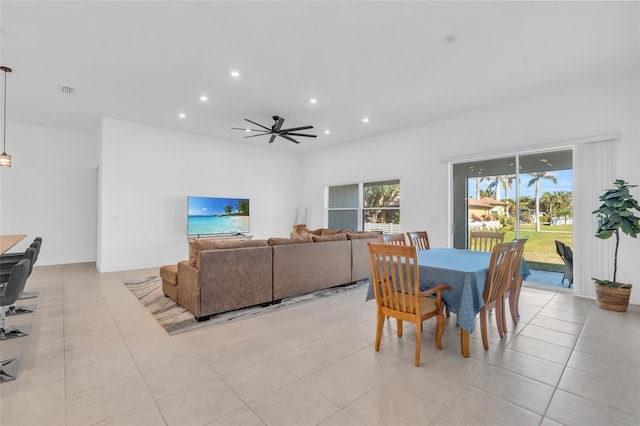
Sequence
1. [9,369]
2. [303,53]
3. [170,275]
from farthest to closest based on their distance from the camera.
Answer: [170,275], [303,53], [9,369]

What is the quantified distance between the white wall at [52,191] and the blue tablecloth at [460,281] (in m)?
7.94

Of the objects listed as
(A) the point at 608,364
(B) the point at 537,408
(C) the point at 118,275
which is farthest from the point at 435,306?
(C) the point at 118,275

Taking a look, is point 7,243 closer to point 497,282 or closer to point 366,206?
point 497,282

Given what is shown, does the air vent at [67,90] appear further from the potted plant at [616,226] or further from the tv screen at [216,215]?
the potted plant at [616,226]

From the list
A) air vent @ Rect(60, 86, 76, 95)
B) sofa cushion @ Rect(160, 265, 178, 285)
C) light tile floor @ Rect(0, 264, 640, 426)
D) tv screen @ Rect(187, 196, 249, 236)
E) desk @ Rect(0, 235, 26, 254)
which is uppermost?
air vent @ Rect(60, 86, 76, 95)

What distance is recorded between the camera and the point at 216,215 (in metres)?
7.31

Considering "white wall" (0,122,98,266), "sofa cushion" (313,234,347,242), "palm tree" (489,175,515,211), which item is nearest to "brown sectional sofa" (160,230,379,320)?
"sofa cushion" (313,234,347,242)

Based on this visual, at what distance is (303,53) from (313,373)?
3.49 m

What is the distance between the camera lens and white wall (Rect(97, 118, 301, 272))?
5980 mm

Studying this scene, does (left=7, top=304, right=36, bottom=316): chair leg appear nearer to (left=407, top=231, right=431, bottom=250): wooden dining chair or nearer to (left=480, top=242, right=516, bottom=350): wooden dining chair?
(left=407, top=231, right=431, bottom=250): wooden dining chair

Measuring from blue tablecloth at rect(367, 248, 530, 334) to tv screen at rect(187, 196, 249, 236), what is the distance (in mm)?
5688

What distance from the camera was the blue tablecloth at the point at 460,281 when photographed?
2.39 m

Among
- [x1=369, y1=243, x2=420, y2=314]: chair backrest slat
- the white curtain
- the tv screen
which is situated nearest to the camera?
[x1=369, y1=243, x2=420, y2=314]: chair backrest slat

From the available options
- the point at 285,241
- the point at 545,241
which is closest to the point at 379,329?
the point at 285,241
